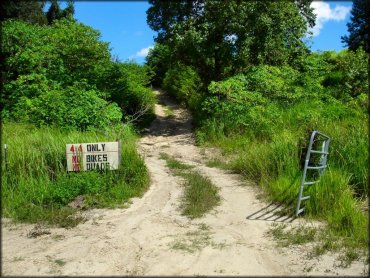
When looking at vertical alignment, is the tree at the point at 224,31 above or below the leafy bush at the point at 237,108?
above

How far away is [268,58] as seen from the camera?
1556 cm

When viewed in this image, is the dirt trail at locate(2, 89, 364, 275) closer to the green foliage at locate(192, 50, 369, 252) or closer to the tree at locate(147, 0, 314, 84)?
the green foliage at locate(192, 50, 369, 252)

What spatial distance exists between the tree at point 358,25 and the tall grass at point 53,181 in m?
19.0

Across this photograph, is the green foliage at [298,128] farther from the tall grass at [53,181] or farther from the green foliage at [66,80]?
the green foliage at [66,80]

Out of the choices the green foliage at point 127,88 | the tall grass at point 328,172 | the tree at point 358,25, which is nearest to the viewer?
the tall grass at point 328,172

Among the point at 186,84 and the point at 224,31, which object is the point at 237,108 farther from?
the point at 186,84

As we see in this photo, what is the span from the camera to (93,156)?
325 inches

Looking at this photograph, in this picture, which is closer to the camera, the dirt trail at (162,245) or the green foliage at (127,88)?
the dirt trail at (162,245)

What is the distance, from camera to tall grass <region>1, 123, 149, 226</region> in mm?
7098

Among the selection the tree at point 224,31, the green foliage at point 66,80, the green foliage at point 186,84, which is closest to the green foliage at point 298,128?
the tree at point 224,31

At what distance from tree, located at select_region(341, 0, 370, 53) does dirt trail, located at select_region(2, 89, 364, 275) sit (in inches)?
742

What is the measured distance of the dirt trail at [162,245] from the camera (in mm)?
5016

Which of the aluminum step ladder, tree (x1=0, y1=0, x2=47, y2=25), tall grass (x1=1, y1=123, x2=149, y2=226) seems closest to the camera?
the aluminum step ladder

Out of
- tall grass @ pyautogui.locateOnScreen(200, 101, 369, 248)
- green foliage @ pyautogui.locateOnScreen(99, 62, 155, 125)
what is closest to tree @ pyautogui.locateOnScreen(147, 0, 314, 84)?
green foliage @ pyautogui.locateOnScreen(99, 62, 155, 125)
